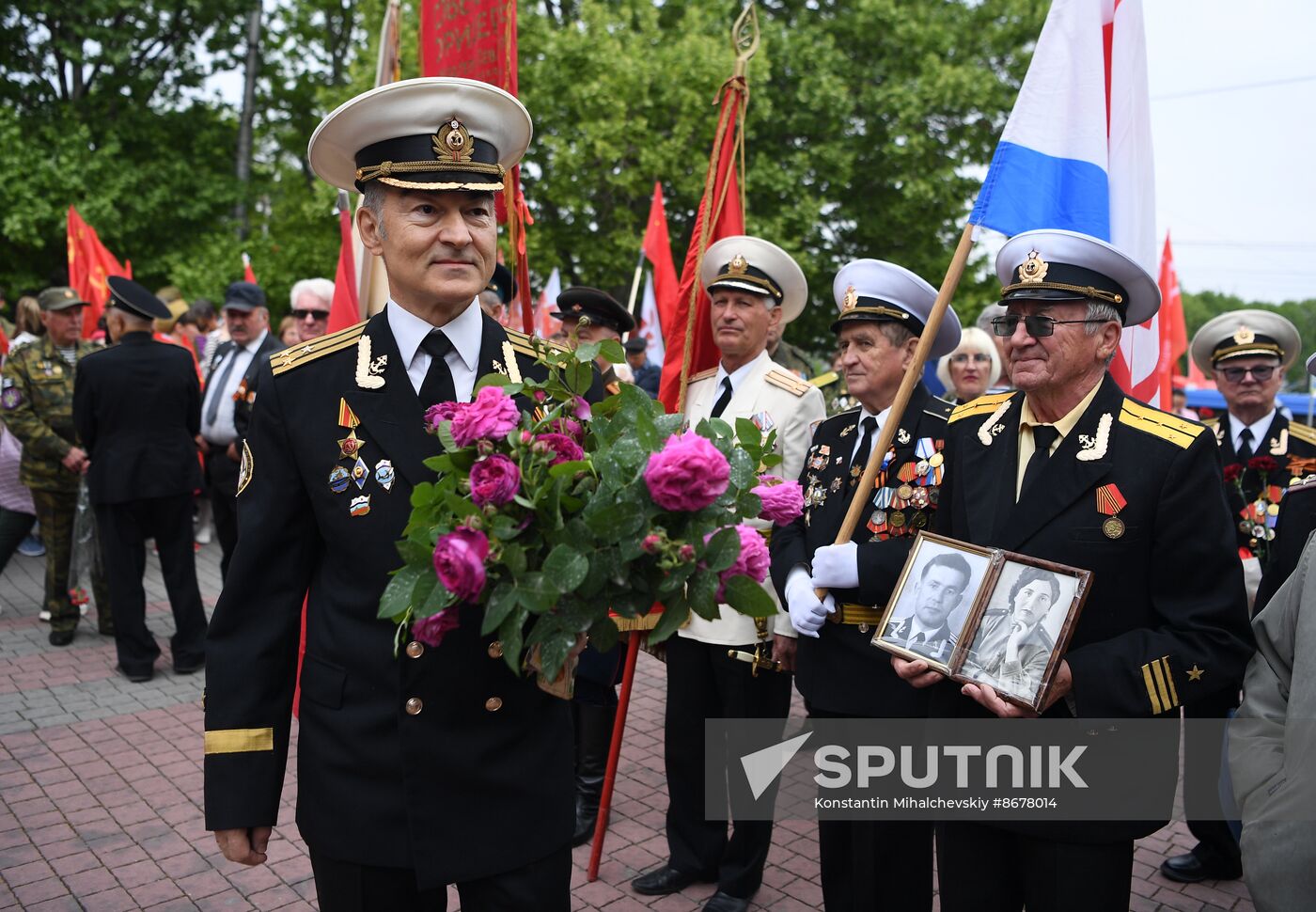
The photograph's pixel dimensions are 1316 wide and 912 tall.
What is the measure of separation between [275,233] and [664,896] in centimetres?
1831

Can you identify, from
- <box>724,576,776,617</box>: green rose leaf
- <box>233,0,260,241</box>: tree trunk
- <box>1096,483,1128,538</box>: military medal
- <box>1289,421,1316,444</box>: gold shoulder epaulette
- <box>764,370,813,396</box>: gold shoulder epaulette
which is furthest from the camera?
<box>233,0,260,241</box>: tree trunk

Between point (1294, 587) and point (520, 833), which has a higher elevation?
point (1294, 587)

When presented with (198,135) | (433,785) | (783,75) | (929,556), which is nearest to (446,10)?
(929,556)

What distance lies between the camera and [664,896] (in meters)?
4.02

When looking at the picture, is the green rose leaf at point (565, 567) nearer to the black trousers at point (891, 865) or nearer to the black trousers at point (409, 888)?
the black trousers at point (409, 888)

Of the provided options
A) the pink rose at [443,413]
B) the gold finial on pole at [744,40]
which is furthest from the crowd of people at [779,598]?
the gold finial on pole at [744,40]

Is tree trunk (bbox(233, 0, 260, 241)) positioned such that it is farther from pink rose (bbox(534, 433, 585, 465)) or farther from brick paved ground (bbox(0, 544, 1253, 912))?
pink rose (bbox(534, 433, 585, 465))

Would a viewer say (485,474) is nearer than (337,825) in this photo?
Yes

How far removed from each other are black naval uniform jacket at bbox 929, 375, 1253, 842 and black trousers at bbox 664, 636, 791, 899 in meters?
1.48

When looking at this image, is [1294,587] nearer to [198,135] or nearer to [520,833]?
[520,833]

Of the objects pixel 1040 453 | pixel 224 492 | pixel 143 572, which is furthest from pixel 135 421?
pixel 1040 453

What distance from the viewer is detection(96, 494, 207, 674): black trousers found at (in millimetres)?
6434

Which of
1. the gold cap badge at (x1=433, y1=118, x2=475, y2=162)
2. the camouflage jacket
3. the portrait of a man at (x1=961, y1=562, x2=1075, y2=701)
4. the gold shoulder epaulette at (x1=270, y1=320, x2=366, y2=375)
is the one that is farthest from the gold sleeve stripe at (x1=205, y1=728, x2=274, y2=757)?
the camouflage jacket

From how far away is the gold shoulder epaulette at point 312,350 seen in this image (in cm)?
227
